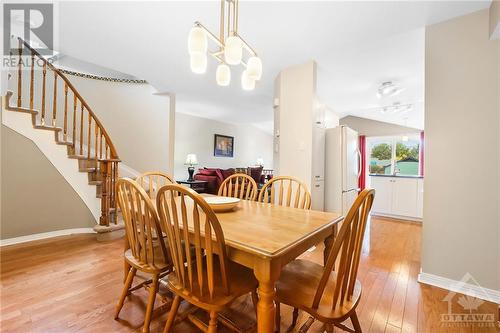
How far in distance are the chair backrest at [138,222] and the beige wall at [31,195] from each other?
2.27m

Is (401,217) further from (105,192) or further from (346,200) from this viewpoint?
(105,192)

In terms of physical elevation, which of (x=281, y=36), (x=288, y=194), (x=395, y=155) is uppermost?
(x=281, y=36)

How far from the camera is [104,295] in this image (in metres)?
1.74

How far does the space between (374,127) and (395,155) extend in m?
0.89

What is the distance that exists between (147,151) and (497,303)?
206 inches

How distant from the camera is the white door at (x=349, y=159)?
3.02 m

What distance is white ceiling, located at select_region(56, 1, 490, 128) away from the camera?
1.86 metres

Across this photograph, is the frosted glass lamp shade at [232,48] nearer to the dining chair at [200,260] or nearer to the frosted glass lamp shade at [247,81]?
the frosted glass lamp shade at [247,81]

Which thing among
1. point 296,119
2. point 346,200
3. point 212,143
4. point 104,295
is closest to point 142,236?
point 104,295

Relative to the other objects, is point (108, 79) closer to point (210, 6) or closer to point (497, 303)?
point (210, 6)

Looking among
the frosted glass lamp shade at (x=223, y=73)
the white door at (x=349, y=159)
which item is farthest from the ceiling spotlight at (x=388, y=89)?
the frosted glass lamp shade at (x=223, y=73)

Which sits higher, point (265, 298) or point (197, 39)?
point (197, 39)

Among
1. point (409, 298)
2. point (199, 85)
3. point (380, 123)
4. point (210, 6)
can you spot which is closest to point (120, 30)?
point (210, 6)

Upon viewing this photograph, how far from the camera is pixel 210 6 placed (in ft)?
6.15
